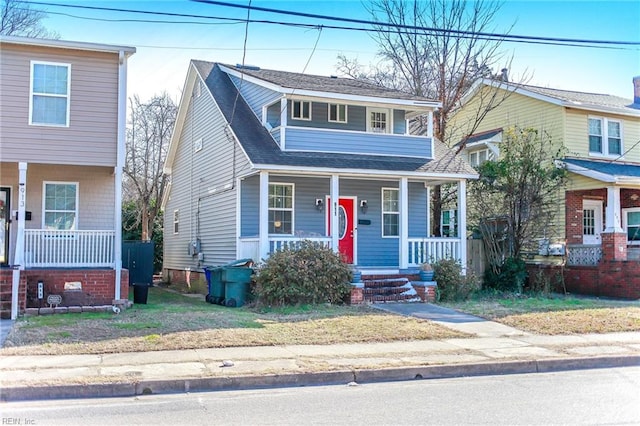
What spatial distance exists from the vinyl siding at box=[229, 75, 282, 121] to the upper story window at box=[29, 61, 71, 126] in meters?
5.76

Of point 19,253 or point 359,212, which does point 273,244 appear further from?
point 19,253

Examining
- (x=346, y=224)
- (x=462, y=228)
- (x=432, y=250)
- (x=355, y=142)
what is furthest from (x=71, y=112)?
(x=462, y=228)

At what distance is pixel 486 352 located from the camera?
33.9 ft

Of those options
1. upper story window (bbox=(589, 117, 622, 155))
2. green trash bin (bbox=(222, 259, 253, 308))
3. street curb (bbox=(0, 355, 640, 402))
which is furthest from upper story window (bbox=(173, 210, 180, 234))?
street curb (bbox=(0, 355, 640, 402))

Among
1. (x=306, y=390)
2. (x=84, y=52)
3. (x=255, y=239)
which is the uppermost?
(x=84, y=52)

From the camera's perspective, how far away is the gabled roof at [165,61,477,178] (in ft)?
55.8

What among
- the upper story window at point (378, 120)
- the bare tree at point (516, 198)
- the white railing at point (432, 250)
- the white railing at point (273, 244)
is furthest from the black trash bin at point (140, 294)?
the bare tree at point (516, 198)

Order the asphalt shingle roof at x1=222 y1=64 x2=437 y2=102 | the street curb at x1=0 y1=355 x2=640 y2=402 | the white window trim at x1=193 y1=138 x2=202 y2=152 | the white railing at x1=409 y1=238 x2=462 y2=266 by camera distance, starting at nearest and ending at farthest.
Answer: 1. the street curb at x1=0 y1=355 x2=640 y2=402
2. the white railing at x1=409 y1=238 x2=462 y2=266
3. the asphalt shingle roof at x1=222 y1=64 x2=437 y2=102
4. the white window trim at x1=193 y1=138 x2=202 y2=152

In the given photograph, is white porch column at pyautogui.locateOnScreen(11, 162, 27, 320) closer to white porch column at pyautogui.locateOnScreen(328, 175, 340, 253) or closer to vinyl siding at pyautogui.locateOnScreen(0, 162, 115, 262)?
vinyl siding at pyautogui.locateOnScreen(0, 162, 115, 262)

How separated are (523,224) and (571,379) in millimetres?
11692

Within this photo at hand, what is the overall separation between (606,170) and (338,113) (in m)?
9.84

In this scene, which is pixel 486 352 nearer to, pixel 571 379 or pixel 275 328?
pixel 571 379

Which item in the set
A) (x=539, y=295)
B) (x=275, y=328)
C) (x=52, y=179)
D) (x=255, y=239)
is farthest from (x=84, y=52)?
(x=539, y=295)

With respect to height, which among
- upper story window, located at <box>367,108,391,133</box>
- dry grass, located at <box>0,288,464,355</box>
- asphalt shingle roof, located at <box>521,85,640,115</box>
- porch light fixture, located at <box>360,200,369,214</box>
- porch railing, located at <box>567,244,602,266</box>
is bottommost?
dry grass, located at <box>0,288,464,355</box>
